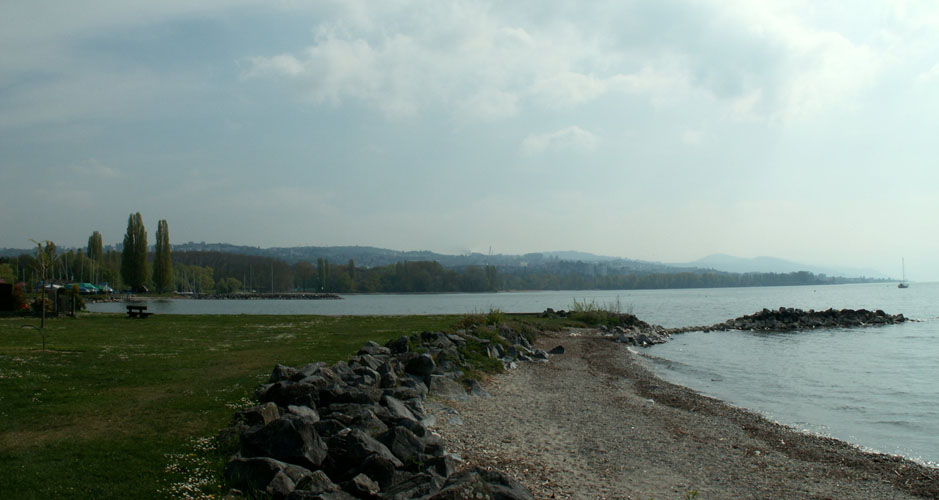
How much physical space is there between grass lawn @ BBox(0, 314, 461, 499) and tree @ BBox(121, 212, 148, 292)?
3475 inches

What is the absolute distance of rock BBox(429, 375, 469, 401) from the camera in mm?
12469

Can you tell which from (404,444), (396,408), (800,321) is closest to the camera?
(404,444)

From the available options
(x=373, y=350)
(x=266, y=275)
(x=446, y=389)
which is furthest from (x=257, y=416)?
(x=266, y=275)

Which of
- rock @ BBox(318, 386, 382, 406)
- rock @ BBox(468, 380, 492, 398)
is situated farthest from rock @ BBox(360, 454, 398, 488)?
rock @ BBox(468, 380, 492, 398)

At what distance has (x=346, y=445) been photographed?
22.6 ft

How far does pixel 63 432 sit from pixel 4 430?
70 cm

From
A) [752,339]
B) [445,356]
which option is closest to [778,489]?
[445,356]

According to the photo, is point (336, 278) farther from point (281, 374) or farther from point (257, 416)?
point (257, 416)

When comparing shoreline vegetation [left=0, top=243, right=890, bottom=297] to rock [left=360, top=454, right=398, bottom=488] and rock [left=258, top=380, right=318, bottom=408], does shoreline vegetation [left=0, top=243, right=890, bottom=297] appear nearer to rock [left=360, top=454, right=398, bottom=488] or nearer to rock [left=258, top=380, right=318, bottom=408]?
rock [left=258, top=380, right=318, bottom=408]

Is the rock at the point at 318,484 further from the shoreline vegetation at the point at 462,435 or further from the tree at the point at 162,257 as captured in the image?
the tree at the point at 162,257

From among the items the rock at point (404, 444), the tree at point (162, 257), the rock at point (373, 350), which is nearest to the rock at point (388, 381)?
the rock at point (373, 350)

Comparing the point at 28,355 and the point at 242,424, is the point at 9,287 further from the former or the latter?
the point at 242,424

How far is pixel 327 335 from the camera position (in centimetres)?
2155

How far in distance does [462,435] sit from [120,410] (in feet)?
16.2
